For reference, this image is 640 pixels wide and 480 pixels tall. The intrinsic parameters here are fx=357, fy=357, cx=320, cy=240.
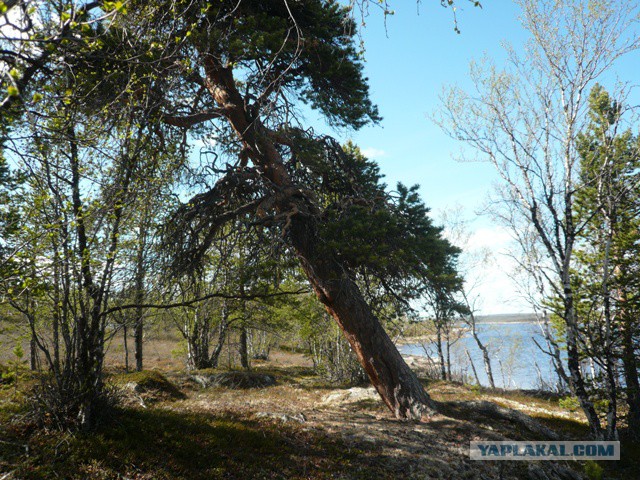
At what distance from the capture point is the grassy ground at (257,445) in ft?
14.3

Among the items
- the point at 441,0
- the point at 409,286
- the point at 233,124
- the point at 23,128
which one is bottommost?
the point at 409,286

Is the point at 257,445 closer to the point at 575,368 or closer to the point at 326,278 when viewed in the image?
the point at 326,278

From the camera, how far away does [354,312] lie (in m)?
7.97

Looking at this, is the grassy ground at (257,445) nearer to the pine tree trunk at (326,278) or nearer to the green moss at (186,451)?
the green moss at (186,451)

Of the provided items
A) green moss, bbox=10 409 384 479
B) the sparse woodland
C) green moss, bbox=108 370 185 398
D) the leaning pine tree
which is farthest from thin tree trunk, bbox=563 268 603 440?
green moss, bbox=108 370 185 398

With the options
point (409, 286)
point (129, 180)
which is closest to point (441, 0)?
point (129, 180)

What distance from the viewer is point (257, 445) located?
18.6ft

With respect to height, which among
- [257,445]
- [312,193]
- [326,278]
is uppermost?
[312,193]

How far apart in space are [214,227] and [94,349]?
3.40 metres

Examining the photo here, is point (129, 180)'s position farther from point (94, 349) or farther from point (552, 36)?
point (552, 36)
